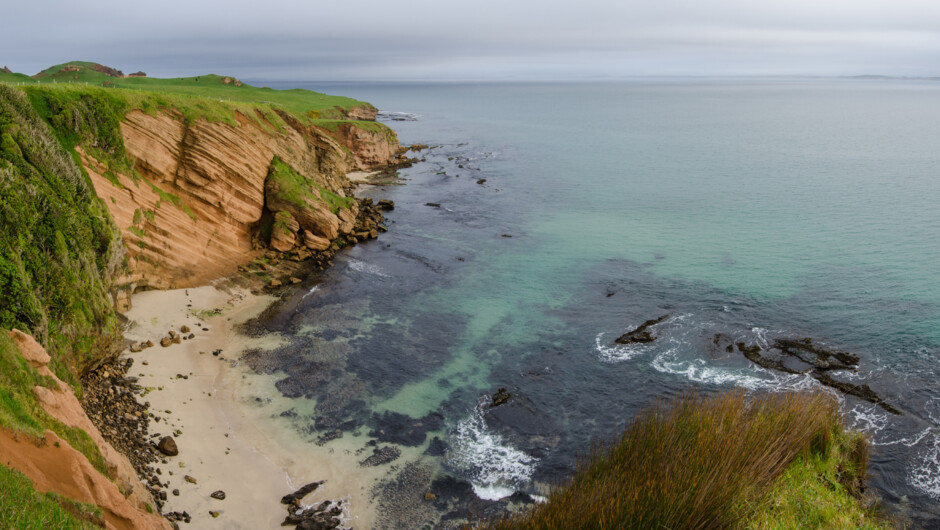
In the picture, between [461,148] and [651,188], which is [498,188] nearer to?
[651,188]

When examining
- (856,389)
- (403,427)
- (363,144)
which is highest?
(363,144)

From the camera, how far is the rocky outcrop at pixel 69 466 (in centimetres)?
1089

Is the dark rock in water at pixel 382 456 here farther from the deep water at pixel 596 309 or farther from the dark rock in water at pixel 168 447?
the dark rock in water at pixel 168 447

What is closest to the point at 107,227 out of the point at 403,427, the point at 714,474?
the point at 403,427

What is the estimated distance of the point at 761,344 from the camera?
2833 cm

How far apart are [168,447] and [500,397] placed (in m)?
12.9

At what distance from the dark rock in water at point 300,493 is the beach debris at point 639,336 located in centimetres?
1685

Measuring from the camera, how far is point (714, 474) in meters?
12.7

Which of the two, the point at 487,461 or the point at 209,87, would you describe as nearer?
the point at 487,461

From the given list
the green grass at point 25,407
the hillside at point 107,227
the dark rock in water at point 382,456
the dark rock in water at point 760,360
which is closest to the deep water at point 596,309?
the dark rock in water at point 760,360

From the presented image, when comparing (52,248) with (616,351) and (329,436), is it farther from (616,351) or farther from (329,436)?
(616,351)

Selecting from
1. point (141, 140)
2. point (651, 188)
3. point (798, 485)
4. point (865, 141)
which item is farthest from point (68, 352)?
point (865, 141)

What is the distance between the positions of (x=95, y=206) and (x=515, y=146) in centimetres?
8371

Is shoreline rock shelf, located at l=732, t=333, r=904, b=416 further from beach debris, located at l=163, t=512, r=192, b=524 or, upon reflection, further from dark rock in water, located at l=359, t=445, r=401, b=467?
beach debris, located at l=163, t=512, r=192, b=524
